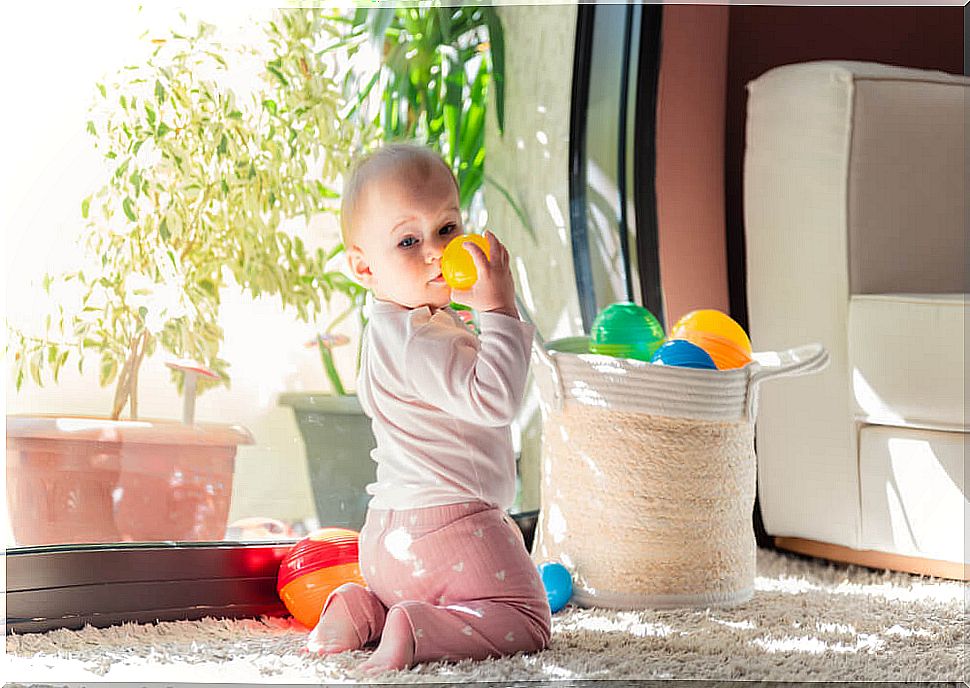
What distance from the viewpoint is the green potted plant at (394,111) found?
1634mm

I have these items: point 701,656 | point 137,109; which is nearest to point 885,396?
point 701,656

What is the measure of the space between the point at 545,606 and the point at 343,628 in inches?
9.2

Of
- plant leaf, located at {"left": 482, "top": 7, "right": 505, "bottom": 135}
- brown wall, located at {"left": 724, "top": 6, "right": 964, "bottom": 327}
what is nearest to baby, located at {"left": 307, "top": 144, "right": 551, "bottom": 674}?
plant leaf, located at {"left": 482, "top": 7, "right": 505, "bottom": 135}

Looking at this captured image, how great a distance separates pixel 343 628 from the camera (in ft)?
4.06

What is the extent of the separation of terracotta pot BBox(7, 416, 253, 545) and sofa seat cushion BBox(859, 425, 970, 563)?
0.98 meters

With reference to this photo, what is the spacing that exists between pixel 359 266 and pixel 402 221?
8 centimetres

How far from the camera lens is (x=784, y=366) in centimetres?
153

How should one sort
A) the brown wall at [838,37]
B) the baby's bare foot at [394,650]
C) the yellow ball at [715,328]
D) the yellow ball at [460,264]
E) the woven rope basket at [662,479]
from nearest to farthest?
the baby's bare foot at [394,650] → the yellow ball at [460,264] → the woven rope basket at [662,479] → the yellow ball at [715,328] → the brown wall at [838,37]

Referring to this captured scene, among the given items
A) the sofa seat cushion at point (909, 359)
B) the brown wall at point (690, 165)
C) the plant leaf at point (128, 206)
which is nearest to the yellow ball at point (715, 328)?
the sofa seat cushion at point (909, 359)

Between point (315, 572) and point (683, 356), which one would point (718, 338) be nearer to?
point (683, 356)

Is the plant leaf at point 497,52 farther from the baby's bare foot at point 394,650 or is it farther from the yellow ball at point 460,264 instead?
the baby's bare foot at point 394,650

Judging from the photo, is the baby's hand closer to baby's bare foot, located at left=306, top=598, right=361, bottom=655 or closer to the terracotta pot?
baby's bare foot, located at left=306, top=598, right=361, bottom=655

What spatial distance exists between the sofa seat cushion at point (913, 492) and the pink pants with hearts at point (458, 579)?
689 millimetres

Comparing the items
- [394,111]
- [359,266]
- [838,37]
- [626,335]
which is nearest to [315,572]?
[359,266]
